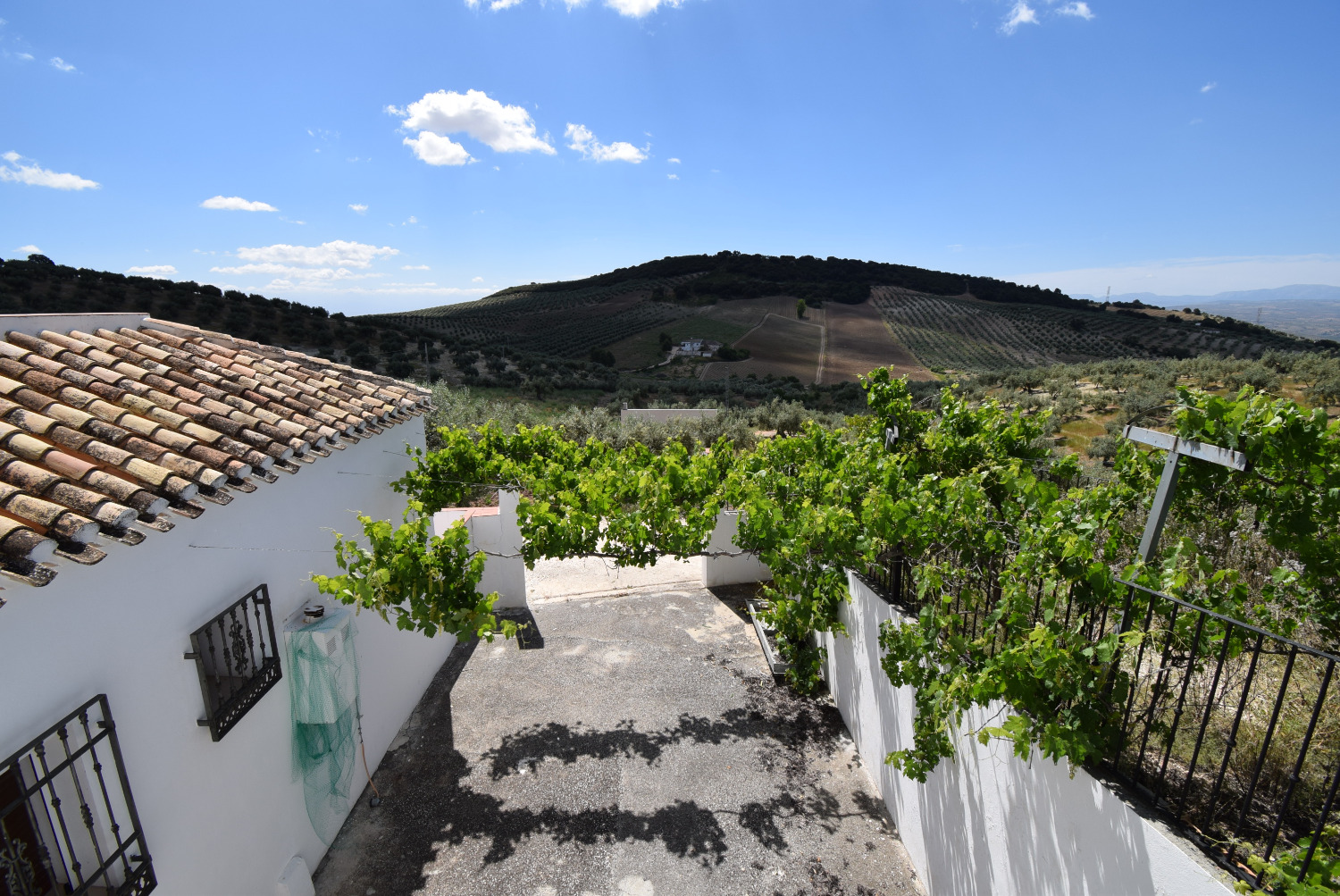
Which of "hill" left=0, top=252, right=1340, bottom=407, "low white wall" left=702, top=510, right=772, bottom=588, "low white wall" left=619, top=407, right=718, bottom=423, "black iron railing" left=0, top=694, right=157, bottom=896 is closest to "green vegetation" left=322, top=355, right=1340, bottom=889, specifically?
"black iron railing" left=0, top=694, right=157, bottom=896

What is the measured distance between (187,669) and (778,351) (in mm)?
54117

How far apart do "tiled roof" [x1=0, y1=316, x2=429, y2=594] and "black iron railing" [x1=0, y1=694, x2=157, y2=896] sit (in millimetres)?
925

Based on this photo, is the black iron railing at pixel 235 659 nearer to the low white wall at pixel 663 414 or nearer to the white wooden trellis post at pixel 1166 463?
the white wooden trellis post at pixel 1166 463

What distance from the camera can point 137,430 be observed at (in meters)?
3.69

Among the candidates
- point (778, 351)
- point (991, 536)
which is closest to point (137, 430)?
point (991, 536)

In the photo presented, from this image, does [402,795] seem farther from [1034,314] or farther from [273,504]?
[1034,314]

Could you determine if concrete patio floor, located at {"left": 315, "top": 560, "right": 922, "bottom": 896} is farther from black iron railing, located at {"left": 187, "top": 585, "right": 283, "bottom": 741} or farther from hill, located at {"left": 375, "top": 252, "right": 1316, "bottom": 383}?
hill, located at {"left": 375, "top": 252, "right": 1316, "bottom": 383}

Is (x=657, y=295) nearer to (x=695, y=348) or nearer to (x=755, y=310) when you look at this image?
(x=755, y=310)

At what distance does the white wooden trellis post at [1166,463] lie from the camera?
123 inches

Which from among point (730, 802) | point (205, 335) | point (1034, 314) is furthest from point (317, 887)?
point (1034, 314)

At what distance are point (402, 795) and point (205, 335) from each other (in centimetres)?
531

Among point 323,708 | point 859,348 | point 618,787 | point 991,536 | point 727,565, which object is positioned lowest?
point 618,787

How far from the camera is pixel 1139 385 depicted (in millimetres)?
23594

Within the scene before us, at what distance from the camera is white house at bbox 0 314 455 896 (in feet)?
9.25
